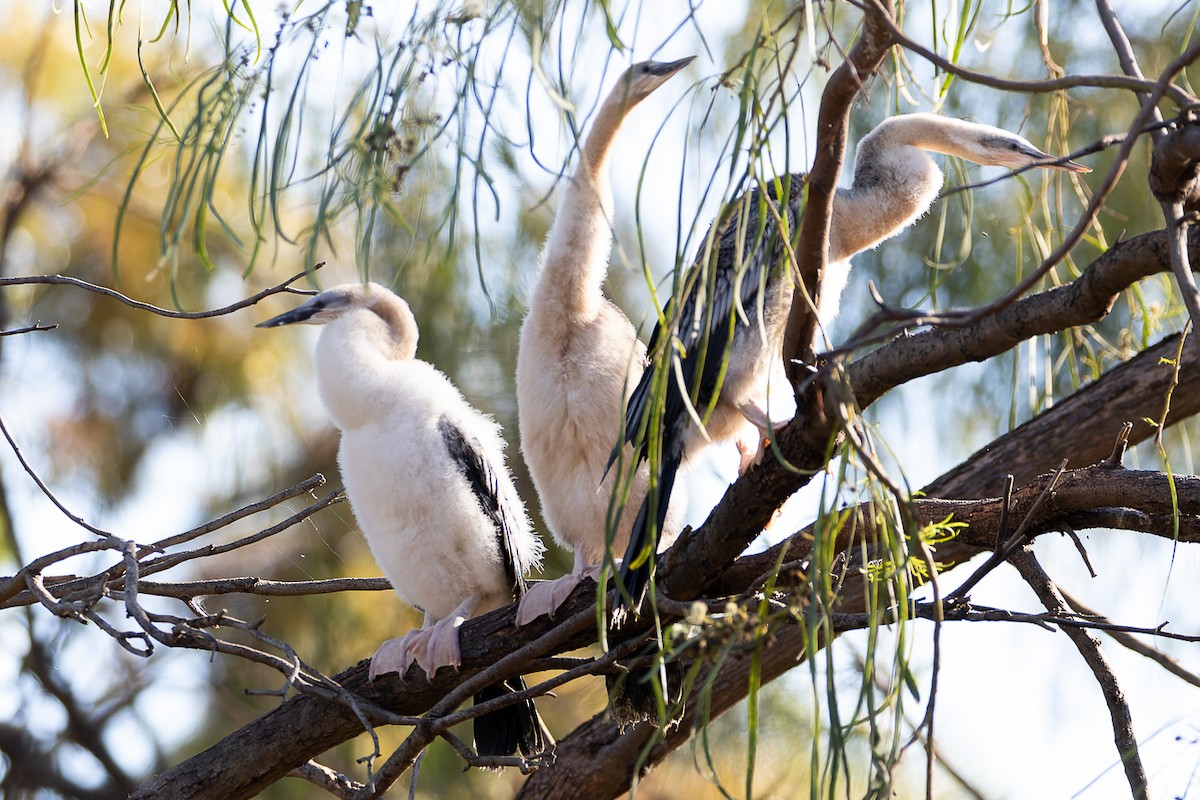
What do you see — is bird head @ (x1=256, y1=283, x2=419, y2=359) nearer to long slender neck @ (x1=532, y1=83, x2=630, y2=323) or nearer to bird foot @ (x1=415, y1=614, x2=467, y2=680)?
long slender neck @ (x1=532, y1=83, x2=630, y2=323)

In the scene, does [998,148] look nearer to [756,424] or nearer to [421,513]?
[756,424]

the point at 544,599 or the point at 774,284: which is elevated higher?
the point at 774,284

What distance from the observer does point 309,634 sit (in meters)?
4.23

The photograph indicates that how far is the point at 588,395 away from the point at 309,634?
2.09m

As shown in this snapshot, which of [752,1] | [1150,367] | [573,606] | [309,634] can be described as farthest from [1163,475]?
[309,634]

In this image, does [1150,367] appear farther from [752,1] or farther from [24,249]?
[24,249]

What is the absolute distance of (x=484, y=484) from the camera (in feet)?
8.87

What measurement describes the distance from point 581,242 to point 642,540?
823mm

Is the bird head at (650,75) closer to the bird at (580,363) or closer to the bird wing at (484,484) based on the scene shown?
the bird at (580,363)

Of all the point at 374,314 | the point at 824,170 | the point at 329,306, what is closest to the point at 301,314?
the point at 329,306

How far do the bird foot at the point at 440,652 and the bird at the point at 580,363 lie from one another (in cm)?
31

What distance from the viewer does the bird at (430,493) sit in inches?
103

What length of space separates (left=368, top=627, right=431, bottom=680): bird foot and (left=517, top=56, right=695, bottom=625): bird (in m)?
0.36

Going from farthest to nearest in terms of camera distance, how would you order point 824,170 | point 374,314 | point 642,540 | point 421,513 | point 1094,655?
point 374,314 < point 421,513 < point 1094,655 < point 642,540 < point 824,170
